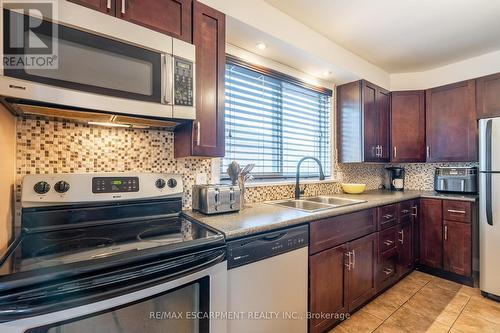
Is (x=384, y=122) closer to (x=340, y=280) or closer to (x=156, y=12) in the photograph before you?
(x=340, y=280)

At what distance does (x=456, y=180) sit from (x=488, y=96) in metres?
0.93

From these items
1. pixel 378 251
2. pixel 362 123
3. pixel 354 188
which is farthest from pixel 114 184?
pixel 362 123

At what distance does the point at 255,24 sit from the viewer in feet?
5.66

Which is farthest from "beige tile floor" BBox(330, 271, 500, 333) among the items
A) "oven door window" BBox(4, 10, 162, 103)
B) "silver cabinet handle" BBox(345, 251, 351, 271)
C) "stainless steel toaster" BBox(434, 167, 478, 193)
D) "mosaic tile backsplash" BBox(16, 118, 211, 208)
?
"oven door window" BBox(4, 10, 162, 103)

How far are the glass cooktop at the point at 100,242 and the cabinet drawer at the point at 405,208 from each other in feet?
7.10

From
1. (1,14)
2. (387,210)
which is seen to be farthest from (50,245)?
(387,210)

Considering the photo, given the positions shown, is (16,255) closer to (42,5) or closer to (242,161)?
(42,5)

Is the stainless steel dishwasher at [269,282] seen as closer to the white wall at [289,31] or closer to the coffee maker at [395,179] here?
the white wall at [289,31]

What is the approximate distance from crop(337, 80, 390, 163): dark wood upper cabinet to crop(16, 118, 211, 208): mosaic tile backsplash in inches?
74.6

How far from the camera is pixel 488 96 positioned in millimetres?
2488

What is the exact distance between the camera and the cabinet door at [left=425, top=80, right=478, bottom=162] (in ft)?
8.54

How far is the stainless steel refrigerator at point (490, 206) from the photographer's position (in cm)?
213

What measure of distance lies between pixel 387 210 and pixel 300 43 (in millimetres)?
1735

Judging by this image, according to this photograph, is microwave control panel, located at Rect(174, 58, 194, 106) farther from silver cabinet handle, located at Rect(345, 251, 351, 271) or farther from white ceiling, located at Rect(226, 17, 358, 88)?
silver cabinet handle, located at Rect(345, 251, 351, 271)
